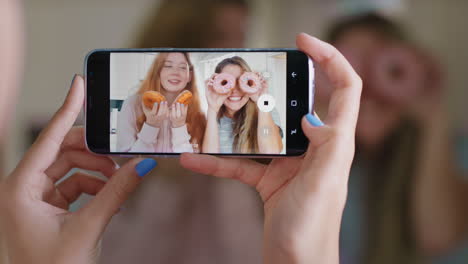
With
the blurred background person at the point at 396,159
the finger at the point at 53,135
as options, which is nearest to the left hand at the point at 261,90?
the finger at the point at 53,135

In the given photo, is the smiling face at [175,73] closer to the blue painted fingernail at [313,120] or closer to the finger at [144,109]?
the finger at [144,109]

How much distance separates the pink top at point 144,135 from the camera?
0.44m

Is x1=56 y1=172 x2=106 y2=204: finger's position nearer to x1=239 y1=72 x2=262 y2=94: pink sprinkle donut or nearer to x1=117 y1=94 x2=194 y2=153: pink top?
x1=117 y1=94 x2=194 y2=153: pink top

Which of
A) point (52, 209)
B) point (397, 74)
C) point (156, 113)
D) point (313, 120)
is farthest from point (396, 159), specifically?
point (52, 209)

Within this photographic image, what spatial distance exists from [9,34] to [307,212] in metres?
0.76

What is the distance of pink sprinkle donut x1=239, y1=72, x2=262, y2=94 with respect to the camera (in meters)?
0.44

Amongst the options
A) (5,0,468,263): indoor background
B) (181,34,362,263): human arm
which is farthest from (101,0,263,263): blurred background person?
(181,34,362,263): human arm

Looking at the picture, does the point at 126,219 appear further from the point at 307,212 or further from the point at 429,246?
the point at 429,246

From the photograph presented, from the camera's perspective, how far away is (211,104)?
1.44ft

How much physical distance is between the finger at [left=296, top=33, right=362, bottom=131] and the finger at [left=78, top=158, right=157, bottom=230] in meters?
0.23

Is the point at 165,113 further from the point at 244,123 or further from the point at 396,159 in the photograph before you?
the point at 396,159

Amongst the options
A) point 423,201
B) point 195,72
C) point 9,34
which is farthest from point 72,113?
point 423,201

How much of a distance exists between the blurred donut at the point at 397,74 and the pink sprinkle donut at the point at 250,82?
38 centimetres

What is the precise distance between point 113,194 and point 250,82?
214 mm
